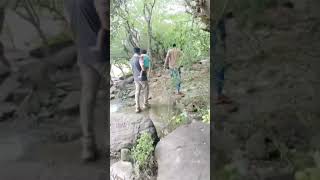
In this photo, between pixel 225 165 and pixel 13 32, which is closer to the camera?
pixel 13 32

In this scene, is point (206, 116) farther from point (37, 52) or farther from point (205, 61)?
point (37, 52)

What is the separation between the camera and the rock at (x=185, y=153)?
186cm

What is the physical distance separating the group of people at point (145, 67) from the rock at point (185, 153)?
179 mm

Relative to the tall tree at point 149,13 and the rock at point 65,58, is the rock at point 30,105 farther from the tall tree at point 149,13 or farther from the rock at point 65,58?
the tall tree at point 149,13

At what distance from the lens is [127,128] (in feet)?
6.13

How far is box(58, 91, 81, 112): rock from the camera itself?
69.5 inches

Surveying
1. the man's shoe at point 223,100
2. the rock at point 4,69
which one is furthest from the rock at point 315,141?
the rock at point 4,69

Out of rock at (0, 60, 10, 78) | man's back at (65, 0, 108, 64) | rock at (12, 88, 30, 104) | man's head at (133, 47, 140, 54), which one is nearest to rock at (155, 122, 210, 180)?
man's head at (133, 47, 140, 54)

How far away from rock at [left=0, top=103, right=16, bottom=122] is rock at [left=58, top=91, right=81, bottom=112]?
0.19m

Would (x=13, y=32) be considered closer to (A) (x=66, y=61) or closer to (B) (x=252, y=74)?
(A) (x=66, y=61)

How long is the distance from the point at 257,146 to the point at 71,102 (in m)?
0.81

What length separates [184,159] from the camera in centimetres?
188

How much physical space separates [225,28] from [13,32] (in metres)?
0.88

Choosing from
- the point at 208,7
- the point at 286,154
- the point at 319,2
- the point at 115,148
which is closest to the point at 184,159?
the point at 115,148
